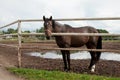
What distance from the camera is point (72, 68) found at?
10.5 metres

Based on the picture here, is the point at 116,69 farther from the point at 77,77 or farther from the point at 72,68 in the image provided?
the point at 77,77

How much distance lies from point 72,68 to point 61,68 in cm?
38

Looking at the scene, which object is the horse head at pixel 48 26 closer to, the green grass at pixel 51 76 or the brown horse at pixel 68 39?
the brown horse at pixel 68 39

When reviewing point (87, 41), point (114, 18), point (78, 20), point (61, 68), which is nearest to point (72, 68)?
point (61, 68)

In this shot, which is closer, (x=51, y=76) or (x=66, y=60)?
(x=51, y=76)

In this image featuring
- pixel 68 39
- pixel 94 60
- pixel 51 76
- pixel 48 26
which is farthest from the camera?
pixel 94 60

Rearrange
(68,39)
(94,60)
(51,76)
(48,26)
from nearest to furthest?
(51,76) → (48,26) → (68,39) → (94,60)

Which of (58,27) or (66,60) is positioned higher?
(58,27)

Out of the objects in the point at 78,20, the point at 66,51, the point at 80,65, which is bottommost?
the point at 80,65

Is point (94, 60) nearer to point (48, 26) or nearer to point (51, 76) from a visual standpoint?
point (48, 26)

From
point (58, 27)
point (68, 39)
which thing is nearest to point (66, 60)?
point (68, 39)

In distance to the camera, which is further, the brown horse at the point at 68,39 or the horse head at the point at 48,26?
the brown horse at the point at 68,39

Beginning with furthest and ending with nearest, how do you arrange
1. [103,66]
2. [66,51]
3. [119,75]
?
1. [103,66]
2. [66,51]
3. [119,75]

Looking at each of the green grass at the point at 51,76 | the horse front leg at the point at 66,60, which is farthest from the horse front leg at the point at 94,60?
the green grass at the point at 51,76
